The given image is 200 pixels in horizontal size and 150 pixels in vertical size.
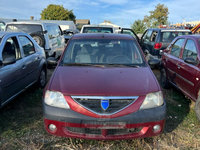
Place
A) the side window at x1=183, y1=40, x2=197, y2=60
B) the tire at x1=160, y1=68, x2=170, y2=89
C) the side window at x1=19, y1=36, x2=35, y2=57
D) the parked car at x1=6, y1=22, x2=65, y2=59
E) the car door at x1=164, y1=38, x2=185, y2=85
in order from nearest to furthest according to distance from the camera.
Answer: the side window at x1=183, y1=40, x2=197, y2=60, the side window at x1=19, y1=36, x2=35, y2=57, the car door at x1=164, y1=38, x2=185, y2=85, the tire at x1=160, y1=68, x2=170, y2=89, the parked car at x1=6, y1=22, x2=65, y2=59

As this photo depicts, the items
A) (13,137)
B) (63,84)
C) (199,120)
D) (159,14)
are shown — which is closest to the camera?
(63,84)

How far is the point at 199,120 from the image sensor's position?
3.64 metres

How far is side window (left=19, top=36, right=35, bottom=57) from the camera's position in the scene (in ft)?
15.2

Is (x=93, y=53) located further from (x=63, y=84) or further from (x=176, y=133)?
(x=176, y=133)

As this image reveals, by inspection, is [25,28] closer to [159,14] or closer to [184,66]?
[184,66]

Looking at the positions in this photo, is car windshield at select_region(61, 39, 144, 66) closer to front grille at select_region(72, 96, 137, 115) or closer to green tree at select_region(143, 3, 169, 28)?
front grille at select_region(72, 96, 137, 115)

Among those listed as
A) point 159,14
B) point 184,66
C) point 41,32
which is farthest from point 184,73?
point 159,14

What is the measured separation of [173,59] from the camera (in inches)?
201

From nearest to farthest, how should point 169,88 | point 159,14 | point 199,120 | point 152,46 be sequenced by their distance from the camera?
point 199,120, point 169,88, point 152,46, point 159,14

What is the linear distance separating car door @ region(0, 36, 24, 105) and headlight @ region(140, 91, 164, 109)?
8.07ft

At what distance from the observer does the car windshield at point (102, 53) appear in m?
3.64

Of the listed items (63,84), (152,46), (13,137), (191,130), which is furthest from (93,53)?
(152,46)

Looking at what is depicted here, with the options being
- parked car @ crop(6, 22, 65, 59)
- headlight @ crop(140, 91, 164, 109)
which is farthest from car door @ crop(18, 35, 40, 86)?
headlight @ crop(140, 91, 164, 109)

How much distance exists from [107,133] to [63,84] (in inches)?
35.3
